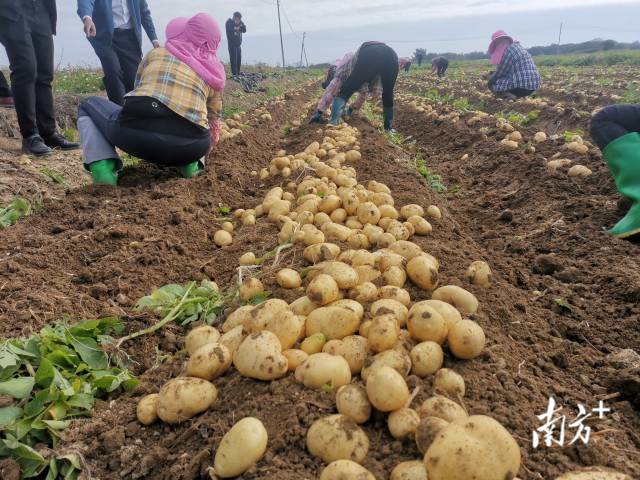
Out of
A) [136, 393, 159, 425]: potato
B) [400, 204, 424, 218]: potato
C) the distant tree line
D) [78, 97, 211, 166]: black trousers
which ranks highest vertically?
the distant tree line

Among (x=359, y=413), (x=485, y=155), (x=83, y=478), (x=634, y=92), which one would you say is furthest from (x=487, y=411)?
(x=634, y=92)

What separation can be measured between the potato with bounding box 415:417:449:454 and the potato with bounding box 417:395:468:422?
71 mm

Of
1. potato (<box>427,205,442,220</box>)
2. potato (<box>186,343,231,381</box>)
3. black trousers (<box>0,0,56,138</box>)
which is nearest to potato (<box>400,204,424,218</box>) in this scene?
potato (<box>427,205,442,220</box>)

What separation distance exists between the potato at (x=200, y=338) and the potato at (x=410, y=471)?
1136 millimetres

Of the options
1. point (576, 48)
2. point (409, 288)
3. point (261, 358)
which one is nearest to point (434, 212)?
point (409, 288)

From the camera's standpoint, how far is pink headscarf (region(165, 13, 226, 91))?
482 centimetres

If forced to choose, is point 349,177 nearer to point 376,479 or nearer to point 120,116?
point 120,116

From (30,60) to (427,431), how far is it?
6218mm

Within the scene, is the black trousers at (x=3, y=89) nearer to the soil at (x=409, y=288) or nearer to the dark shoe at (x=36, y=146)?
the dark shoe at (x=36, y=146)

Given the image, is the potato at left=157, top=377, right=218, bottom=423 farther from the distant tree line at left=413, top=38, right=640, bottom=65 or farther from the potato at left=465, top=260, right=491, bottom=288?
the distant tree line at left=413, top=38, right=640, bottom=65

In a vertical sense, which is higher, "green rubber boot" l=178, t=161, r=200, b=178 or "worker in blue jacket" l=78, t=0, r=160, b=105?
"worker in blue jacket" l=78, t=0, r=160, b=105

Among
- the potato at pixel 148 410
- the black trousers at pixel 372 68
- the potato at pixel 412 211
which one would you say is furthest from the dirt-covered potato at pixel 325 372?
the black trousers at pixel 372 68

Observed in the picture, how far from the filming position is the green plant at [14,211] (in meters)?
4.13

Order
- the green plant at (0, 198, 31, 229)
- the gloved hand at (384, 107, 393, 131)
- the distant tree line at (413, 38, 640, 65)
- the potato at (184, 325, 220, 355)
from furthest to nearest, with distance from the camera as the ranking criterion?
the distant tree line at (413, 38, 640, 65) → the gloved hand at (384, 107, 393, 131) → the green plant at (0, 198, 31, 229) → the potato at (184, 325, 220, 355)
